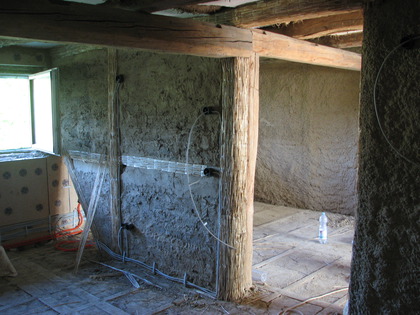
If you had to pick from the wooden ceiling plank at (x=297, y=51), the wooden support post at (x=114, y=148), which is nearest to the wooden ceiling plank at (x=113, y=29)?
the wooden ceiling plank at (x=297, y=51)

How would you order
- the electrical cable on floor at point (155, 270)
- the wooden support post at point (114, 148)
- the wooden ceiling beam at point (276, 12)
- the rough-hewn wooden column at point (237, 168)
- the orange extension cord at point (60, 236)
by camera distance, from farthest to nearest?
the orange extension cord at point (60, 236)
the wooden support post at point (114, 148)
the electrical cable on floor at point (155, 270)
the rough-hewn wooden column at point (237, 168)
the wooden ceiling beam at point (276, 12)

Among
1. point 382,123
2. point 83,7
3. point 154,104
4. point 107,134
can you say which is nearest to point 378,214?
point 382,123

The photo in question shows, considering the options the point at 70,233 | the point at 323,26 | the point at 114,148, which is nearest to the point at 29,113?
the point at 70,233

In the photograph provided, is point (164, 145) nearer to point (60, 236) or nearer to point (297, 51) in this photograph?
point (297, 51)

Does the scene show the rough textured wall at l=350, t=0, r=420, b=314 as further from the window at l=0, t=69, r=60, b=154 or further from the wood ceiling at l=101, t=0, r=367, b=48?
the window at l=0, t=69, r=60, b=154

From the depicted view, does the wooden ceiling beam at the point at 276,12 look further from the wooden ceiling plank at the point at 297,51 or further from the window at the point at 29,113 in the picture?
the window at the point at 29,113

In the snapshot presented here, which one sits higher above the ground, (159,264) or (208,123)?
(208,123)

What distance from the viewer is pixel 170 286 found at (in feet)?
12.0

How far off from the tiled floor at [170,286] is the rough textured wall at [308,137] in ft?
3.91

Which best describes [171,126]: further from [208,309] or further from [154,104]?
[208,309]

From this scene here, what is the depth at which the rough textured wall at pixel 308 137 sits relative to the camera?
584 centimetres

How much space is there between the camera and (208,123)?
339cm

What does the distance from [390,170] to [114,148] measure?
2811 millimetres

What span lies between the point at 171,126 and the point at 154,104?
30 cm
